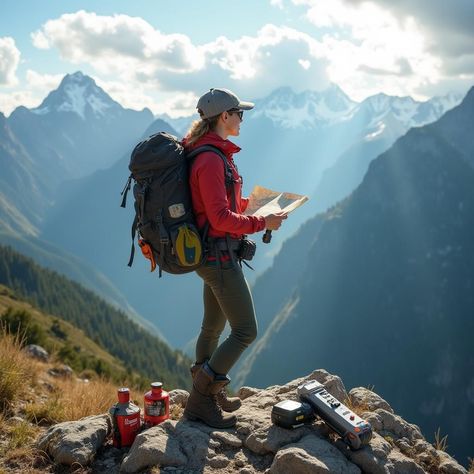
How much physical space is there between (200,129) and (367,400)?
196 inches


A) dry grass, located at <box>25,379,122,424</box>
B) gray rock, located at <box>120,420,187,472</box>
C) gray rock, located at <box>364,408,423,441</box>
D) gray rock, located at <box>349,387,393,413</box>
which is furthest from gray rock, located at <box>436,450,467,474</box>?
dry grass, located at <box>25,379,122,424</box>

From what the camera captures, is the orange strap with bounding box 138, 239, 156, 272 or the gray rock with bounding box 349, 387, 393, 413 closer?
the orange strap with bounding box 138, 239, 156, 272

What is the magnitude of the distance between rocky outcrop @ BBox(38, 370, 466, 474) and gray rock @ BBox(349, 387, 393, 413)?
0.37m

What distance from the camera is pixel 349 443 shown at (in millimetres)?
6102

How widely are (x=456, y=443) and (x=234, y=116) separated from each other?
561 ft

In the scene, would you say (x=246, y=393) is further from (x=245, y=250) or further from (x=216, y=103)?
(x=216, y=103)

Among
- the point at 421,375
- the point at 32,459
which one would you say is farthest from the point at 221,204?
the point at 421,375

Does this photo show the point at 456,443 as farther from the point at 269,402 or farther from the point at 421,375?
the point at 269,402

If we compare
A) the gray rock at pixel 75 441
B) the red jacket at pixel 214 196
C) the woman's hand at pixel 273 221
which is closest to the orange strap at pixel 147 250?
the red jacket at pixel 214 196

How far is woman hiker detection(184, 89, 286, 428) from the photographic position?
19.2ft

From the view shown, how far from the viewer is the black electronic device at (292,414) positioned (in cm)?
640

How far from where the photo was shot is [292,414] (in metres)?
6.39

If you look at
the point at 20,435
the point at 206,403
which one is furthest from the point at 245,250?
the point at 20,435

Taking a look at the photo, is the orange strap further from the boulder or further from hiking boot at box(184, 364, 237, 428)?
the boulder
